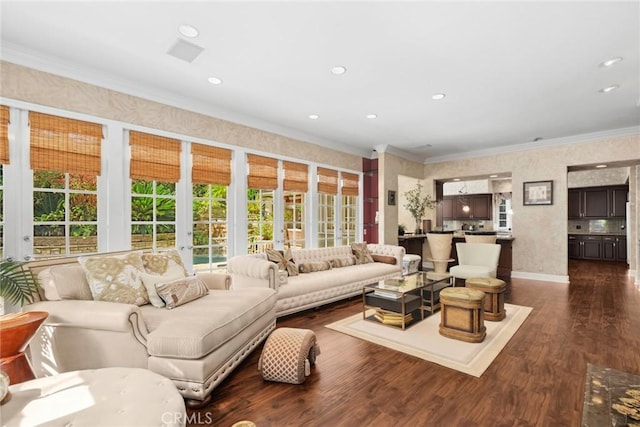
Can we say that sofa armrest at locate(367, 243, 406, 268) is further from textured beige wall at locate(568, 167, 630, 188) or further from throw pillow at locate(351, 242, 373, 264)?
textured beige wall at locate(568, 167, 630, 188)

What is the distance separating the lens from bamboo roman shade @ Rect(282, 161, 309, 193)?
5.45 meters

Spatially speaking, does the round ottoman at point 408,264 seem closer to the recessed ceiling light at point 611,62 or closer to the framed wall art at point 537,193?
the framed wall art at point 537,193

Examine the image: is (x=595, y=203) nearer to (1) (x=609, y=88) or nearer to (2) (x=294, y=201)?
(1) (x=609, y=88)

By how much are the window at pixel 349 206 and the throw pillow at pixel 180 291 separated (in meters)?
3.98

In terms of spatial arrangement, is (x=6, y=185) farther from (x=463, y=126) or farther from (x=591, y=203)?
(x=591, y=203)

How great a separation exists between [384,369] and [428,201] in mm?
5852

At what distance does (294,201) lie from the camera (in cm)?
571

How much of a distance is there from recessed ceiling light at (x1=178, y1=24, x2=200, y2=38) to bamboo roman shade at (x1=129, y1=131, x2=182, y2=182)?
1554 millimetres

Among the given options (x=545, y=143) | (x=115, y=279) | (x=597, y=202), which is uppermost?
(x=545, y=143)

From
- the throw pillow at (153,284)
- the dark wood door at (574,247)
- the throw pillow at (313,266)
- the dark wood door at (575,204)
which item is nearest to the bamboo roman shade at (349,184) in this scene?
the throw pillow at (313,266)

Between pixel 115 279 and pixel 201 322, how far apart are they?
903mm

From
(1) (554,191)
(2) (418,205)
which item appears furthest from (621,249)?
(2) (418,205)

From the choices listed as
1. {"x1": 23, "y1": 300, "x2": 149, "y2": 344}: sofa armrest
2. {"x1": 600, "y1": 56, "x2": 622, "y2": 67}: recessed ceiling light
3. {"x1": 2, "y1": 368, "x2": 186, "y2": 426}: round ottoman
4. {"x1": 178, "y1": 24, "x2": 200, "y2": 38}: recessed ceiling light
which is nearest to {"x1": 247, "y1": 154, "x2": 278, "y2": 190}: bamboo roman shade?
{"x1": 178, "y1": 24, "x2": 200, "y2": 38}: recessed ceiling light

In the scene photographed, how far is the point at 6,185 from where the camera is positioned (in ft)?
9.53
